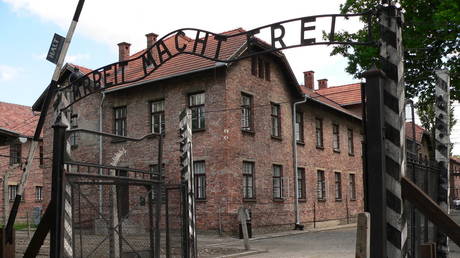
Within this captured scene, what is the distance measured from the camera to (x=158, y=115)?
24.7m

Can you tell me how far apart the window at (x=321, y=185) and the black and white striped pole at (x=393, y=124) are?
77.3ft

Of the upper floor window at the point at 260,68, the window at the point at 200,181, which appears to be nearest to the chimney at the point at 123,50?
the upper floor window at the point at 260,68

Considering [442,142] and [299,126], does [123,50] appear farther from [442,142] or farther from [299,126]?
[442,142]

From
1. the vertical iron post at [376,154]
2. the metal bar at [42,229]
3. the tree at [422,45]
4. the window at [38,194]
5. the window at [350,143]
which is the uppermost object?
the tree at [422,45]

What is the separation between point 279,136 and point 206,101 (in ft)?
15.3

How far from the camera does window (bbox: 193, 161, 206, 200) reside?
22.8 meters

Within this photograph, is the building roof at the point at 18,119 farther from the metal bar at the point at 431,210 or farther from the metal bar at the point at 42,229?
the metal bar at the point at 431,210

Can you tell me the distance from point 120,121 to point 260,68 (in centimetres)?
715

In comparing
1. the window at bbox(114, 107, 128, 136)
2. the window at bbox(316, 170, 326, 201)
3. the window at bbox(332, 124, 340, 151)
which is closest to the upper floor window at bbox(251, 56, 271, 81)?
the window at bbox(114, 107, 128, 136)

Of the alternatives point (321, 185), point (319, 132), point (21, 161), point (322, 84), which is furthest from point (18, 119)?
point (321, 185)

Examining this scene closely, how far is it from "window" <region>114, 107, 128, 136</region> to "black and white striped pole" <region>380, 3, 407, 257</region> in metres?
21.0

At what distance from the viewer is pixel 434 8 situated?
63.0 feet

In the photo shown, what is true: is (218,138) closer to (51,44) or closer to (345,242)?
(345,242)

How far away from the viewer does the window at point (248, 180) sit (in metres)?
23.3
